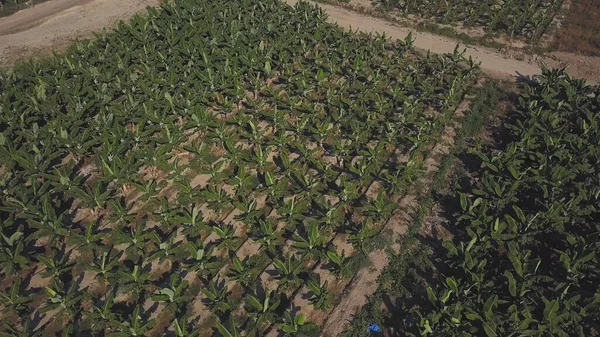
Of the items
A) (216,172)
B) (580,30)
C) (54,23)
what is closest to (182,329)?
(216,172)

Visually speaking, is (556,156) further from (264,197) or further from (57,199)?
(57,199)

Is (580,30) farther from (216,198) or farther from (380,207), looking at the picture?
(216,198)

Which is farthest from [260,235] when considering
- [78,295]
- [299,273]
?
[78,295]

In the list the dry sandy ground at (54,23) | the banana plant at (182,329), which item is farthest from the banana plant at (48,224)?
the dry sandy ground at (54,23)

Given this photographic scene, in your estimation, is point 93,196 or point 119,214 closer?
point 119,214

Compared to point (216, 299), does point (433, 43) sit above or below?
above

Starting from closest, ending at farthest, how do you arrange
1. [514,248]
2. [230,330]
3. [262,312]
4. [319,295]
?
[230,330], [262,312], [319,295], [514,248]
